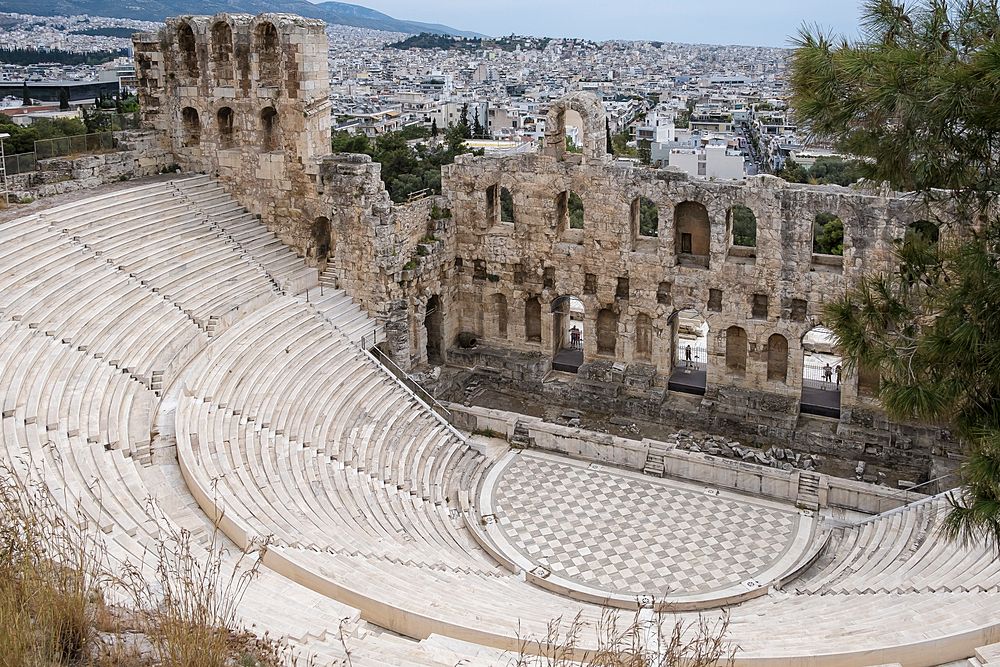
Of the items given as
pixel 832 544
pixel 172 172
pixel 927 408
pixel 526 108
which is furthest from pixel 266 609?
pixel 526 108

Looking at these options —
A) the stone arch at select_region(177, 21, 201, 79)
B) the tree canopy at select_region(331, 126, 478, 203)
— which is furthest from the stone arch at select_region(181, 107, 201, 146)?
the tree canopy at select_region(331, 126, 478, 203)

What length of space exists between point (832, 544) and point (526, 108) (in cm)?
11565

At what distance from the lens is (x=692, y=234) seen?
26656 millimetres

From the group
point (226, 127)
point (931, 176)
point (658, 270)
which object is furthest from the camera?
point (226, 127)

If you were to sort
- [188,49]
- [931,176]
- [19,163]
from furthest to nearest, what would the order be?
[188,49] → [19,163] → [931,176]

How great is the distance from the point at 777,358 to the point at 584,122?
8.59 meters

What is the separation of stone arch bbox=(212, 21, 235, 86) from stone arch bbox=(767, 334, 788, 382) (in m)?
17.5

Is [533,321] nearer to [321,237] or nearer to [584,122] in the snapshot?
[584,122]

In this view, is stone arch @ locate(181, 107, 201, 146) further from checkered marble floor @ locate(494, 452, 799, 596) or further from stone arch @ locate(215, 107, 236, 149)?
checkered marble floor @ locate(494, 452, 799, 596)

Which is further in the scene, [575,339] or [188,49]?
[575,339]

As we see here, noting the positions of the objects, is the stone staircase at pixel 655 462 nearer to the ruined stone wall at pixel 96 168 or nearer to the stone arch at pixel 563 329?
the stone arch at pixel 563 329

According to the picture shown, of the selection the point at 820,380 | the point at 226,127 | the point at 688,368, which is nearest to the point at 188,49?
the point at 226,127

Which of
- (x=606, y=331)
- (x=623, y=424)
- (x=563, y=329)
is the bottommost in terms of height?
(x=623, y=424)

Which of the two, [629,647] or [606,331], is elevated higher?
[606,331]
